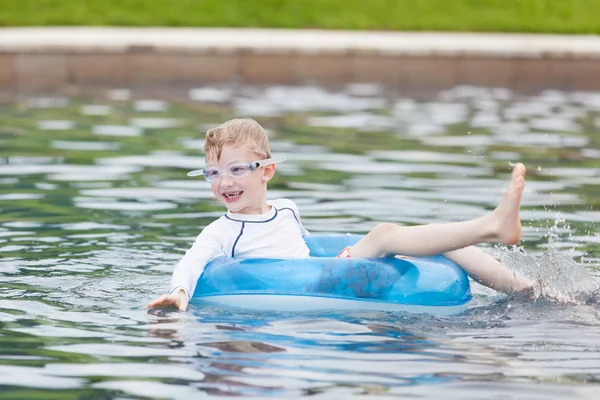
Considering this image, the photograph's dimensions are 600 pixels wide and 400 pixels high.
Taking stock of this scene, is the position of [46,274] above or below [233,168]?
below

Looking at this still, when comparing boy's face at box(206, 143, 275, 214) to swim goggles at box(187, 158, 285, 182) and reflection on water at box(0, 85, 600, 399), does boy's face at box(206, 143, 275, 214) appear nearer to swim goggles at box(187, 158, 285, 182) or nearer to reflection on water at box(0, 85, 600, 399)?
swim goggles at box(187, 158, 285, 182)

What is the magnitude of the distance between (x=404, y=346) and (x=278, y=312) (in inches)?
31.9

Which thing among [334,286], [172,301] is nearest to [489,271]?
[334,286]

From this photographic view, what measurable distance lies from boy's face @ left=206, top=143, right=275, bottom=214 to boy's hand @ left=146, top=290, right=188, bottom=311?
0.59m

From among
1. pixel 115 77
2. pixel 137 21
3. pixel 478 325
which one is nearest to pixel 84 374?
pixel 478 325

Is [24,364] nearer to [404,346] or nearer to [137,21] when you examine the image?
[404,346]

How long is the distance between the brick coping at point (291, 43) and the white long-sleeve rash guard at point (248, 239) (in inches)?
373

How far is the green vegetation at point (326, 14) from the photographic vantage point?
17.6 m

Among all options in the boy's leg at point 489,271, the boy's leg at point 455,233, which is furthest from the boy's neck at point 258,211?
the boy's leg at point 489,271

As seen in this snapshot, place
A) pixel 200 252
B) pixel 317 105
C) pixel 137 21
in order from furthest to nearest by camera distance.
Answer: pixel 137 21 → pixel 317 105 → pixel 200 252

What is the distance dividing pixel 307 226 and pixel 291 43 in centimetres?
807

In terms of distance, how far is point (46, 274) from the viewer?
6.59 meters

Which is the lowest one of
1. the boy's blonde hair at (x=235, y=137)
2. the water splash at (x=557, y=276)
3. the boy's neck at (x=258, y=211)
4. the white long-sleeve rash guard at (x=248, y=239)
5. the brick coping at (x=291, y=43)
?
the water splash at (x=557, y=276)

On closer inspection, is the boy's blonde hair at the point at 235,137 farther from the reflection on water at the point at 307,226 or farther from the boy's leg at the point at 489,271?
the boy's leg at the point at 489,271
